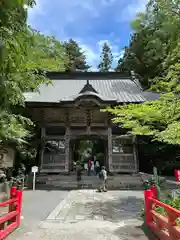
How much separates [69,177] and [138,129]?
6.43 metres

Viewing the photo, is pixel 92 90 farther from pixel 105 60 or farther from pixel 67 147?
pixel 105 60

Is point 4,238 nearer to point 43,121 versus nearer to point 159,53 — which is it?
point 159,53

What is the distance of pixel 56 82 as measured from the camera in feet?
64.8

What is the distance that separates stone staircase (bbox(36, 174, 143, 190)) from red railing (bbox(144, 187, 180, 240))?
6.87 m

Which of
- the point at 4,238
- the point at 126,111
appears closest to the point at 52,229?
the point at 4,238

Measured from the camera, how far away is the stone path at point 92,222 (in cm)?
454

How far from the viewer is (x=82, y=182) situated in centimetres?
1227

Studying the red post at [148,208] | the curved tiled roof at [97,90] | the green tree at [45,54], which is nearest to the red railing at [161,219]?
the red post at [148,208]

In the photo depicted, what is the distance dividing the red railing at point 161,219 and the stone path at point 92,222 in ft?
1.06

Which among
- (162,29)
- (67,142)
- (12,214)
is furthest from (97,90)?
(12,214)

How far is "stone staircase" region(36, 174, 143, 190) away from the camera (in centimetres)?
1191

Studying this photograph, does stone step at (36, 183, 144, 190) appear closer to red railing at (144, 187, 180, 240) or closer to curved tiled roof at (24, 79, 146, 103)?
curved tiled roof at (24, 79, 146, 103)

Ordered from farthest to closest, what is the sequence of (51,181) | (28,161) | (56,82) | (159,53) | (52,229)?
(56,82)
(28,161)
(51,181)
(159,53)
(52,229)

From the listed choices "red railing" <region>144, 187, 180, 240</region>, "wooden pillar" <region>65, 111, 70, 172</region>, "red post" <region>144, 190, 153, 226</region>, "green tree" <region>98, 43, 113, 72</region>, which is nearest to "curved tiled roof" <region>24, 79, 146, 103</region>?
"wooden pillar" <region>65, 111, 70, 172</region>
